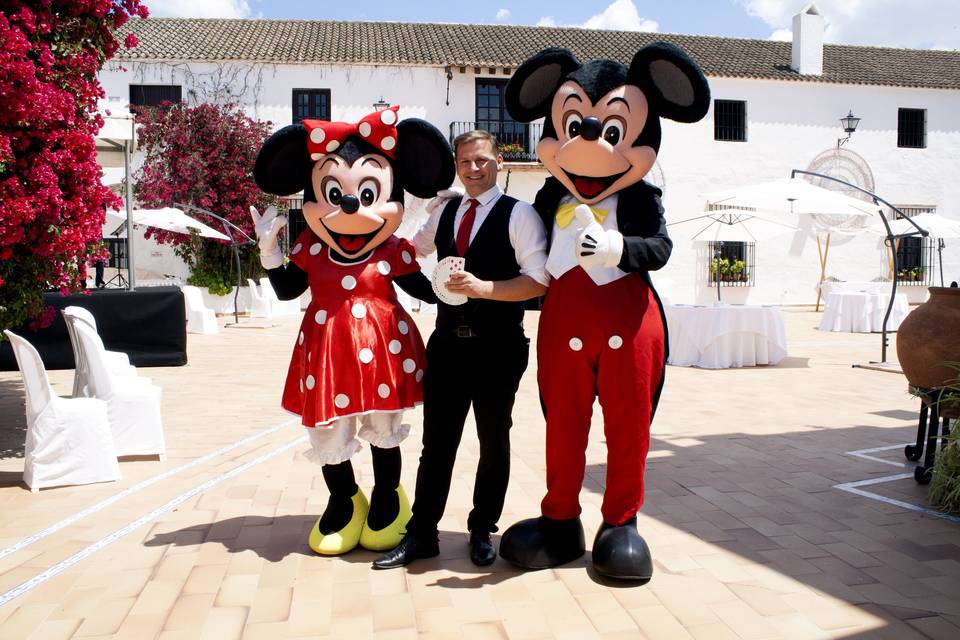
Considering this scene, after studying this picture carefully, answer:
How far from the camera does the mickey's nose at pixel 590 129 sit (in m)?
2.94

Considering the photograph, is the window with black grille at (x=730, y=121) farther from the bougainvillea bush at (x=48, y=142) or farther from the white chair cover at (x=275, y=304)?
the bougainvillea bush at (x=48, y=142)

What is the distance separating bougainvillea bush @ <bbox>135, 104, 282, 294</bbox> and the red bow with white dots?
1527 centimetres

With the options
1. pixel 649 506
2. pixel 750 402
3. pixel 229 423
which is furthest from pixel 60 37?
pixel 750 402

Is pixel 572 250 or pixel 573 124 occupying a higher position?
pixel 573 124

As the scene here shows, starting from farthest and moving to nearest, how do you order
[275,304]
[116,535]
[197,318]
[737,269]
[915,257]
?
[915,257] → [737,269] → [275,304] → [197,318] → [116,535]

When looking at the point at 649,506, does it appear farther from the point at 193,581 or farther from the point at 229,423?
the point at 229,423

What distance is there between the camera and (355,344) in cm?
308

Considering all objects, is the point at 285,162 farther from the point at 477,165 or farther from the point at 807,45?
the point at 807,45

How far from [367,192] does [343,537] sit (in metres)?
1.41

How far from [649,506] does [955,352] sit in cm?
179

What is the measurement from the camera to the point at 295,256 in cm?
336

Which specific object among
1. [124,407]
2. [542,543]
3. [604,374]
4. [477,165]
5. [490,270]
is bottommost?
[542,543]

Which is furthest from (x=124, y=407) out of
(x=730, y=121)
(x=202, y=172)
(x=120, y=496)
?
(x=730, y=121)

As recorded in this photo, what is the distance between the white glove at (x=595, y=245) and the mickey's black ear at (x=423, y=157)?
749 mm
